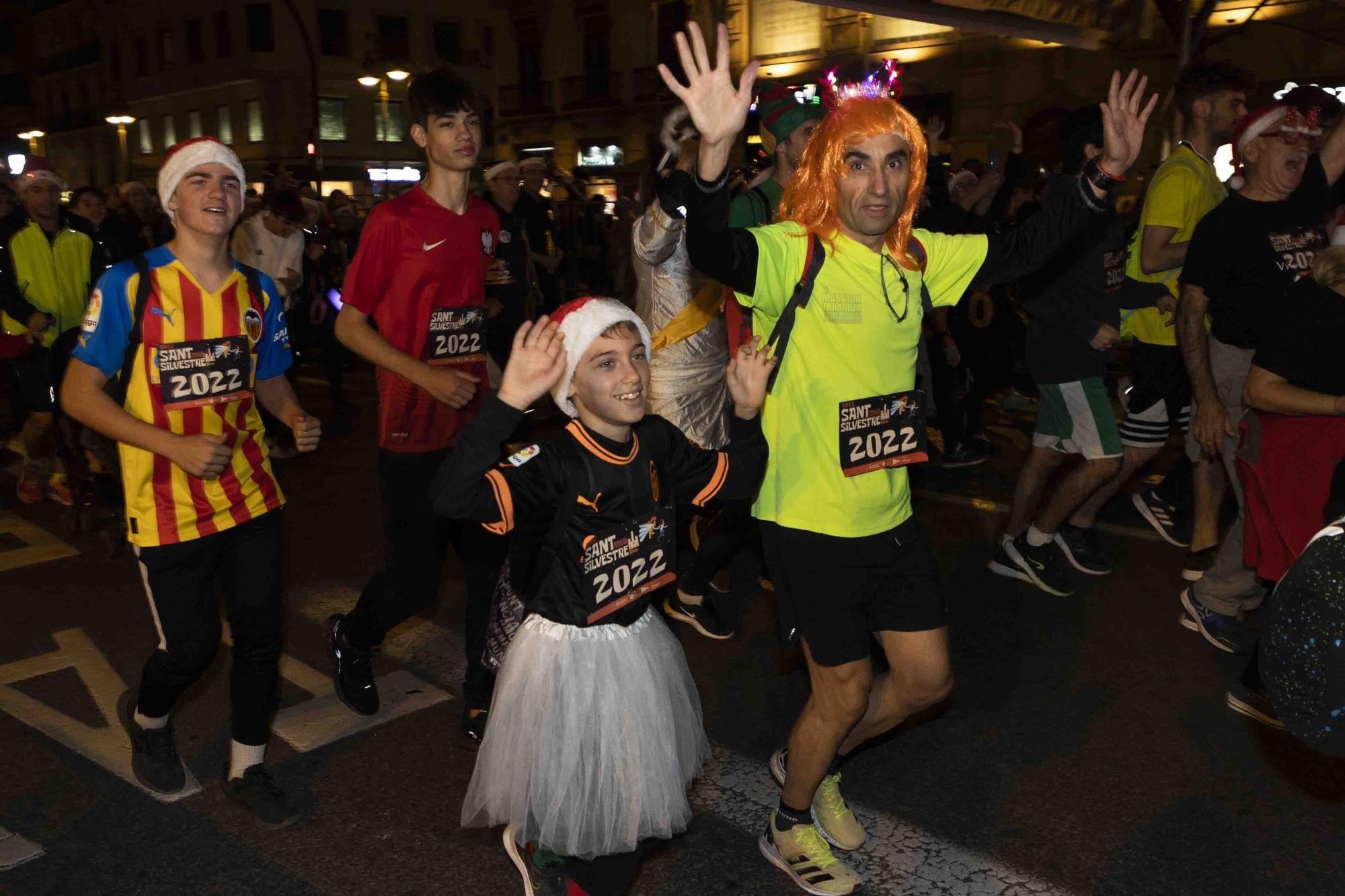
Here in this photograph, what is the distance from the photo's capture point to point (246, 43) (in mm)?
47344

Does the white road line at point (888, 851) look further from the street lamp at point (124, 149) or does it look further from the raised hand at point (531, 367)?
the street lamp at point (124, 149)

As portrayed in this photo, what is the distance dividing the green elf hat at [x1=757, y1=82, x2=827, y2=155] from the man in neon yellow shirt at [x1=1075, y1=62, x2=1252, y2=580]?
209 cm

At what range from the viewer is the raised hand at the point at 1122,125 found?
3105 mm

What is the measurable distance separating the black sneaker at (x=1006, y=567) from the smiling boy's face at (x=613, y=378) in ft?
11.4

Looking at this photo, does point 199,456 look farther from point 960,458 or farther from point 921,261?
point 960,458

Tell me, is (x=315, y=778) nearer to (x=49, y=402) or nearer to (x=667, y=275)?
(x=667, y=275)

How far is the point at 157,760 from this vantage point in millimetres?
3621

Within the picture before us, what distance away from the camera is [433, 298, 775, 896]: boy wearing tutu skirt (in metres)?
2.51

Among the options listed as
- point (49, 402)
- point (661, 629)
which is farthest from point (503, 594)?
point (49, 402)

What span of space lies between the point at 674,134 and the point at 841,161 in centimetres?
215

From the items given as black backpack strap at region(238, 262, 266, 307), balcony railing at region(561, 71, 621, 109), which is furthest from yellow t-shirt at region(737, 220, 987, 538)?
balcony railing at region(561, 71, 621, 109)

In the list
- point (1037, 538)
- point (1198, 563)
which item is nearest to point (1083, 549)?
point (1037, 538)

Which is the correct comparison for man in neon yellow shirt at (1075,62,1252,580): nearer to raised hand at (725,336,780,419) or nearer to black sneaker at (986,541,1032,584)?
black sneaker at (986,541,1032,584)

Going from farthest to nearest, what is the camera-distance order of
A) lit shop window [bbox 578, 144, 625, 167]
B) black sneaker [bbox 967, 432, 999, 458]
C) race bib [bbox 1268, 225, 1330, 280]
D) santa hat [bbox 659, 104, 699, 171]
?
lit shop window [bbox 578, 144, 625, 167] < black sneaker [bbox 967, 432, 999, 458] < santa hat [bbox 659, 104, 699, 171] < race bib [bbox 1268, 225, 1330, 280]
